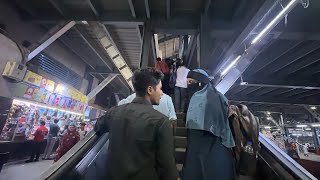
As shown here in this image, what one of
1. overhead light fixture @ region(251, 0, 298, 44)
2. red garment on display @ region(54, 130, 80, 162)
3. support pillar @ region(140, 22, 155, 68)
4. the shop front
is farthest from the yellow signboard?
overhead light fixture @ region(251, 0, 298, 44)

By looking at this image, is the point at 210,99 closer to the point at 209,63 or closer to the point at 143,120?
the point at 143,120

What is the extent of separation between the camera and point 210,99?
1.92m

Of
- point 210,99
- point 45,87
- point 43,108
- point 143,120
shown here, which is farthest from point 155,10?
point 43,108

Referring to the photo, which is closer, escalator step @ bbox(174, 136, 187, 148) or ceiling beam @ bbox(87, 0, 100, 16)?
escalator step @ bbox(174, 136, 187, 148)

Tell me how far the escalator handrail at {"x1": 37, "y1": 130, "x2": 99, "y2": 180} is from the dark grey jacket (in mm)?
576

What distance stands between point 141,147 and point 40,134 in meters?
6.90

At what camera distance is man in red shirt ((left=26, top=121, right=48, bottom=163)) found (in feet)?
21.2

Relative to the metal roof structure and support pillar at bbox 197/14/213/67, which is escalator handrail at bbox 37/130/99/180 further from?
support pillar at bbox 197/14/213/67

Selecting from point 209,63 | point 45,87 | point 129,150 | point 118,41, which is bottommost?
point 129,150

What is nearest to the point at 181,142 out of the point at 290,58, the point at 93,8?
the point at 93,8

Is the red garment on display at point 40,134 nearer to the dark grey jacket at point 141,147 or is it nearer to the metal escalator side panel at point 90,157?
the metal escalator side panel at point 90,157

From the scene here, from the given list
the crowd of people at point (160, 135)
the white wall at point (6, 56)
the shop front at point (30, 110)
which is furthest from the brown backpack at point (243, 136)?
the shop front at point (30, 110)

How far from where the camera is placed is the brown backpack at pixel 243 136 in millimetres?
1759

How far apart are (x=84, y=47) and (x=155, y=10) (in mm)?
4633
